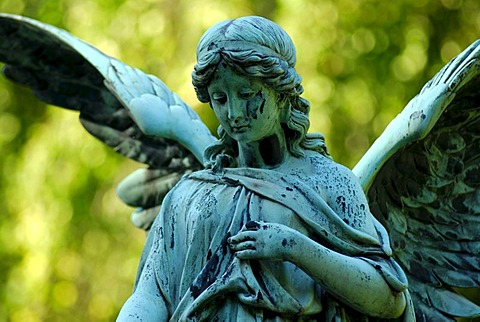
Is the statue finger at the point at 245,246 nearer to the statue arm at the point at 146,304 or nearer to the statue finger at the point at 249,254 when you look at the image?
the statue finger at the point at 249,254

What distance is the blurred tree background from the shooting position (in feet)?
31.5

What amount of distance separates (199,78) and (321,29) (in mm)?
5523

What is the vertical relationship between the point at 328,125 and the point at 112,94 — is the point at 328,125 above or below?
above

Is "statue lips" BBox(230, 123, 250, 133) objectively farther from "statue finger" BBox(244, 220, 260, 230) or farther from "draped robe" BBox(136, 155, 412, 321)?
"statue finger" BBox(244, 220, 260, 230)

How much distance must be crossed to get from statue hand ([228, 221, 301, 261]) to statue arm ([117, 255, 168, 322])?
1.14 ft

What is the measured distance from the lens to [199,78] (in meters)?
4.24

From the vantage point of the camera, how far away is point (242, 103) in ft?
13.9

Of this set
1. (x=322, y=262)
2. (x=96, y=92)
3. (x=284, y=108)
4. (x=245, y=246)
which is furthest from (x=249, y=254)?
(x=96, y=92)

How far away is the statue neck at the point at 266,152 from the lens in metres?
4.40

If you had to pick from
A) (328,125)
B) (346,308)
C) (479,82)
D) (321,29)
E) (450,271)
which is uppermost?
(321,29)

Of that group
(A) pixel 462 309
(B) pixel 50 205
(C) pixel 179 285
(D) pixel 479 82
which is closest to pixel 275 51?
(C) pixel 179 285

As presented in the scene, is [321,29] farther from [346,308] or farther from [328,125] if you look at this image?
[346,308]

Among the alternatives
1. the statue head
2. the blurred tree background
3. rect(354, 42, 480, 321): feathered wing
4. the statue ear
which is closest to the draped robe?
the statue ear

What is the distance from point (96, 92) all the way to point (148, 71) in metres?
3.42
